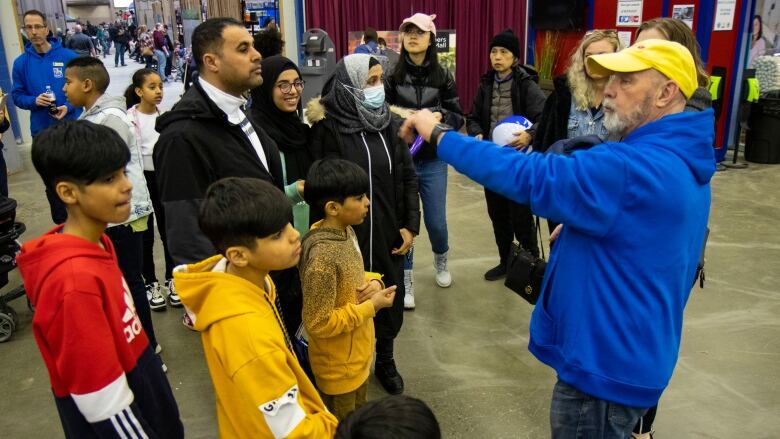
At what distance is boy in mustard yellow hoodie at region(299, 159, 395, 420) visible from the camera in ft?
6.50

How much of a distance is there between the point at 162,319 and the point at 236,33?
2.12 meters

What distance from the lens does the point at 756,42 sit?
326 inches

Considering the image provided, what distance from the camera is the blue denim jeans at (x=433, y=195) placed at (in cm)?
361

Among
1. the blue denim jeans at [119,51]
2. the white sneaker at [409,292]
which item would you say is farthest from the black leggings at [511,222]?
the blue denim jeans at [119,51]

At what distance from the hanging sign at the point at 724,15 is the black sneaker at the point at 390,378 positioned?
6.17m

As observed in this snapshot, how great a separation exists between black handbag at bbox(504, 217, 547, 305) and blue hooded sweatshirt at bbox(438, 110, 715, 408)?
56cm

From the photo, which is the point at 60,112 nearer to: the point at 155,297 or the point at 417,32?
the point at 155,297

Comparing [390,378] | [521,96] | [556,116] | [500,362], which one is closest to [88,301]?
[390,378]

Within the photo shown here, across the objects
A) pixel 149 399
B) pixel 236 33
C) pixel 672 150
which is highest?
pixel 236 33

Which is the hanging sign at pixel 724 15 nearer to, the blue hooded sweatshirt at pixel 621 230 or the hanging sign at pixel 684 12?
the hanging sign at pixel 684 12

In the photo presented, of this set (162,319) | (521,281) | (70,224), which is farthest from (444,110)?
(70,224)

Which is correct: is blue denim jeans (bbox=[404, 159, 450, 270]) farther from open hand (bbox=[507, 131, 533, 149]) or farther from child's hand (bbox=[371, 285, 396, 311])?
child's hand (bbox=[371, 285, 396, 311])

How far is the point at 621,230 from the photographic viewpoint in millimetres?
1401

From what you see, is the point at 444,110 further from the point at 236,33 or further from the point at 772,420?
the point at 772,420
